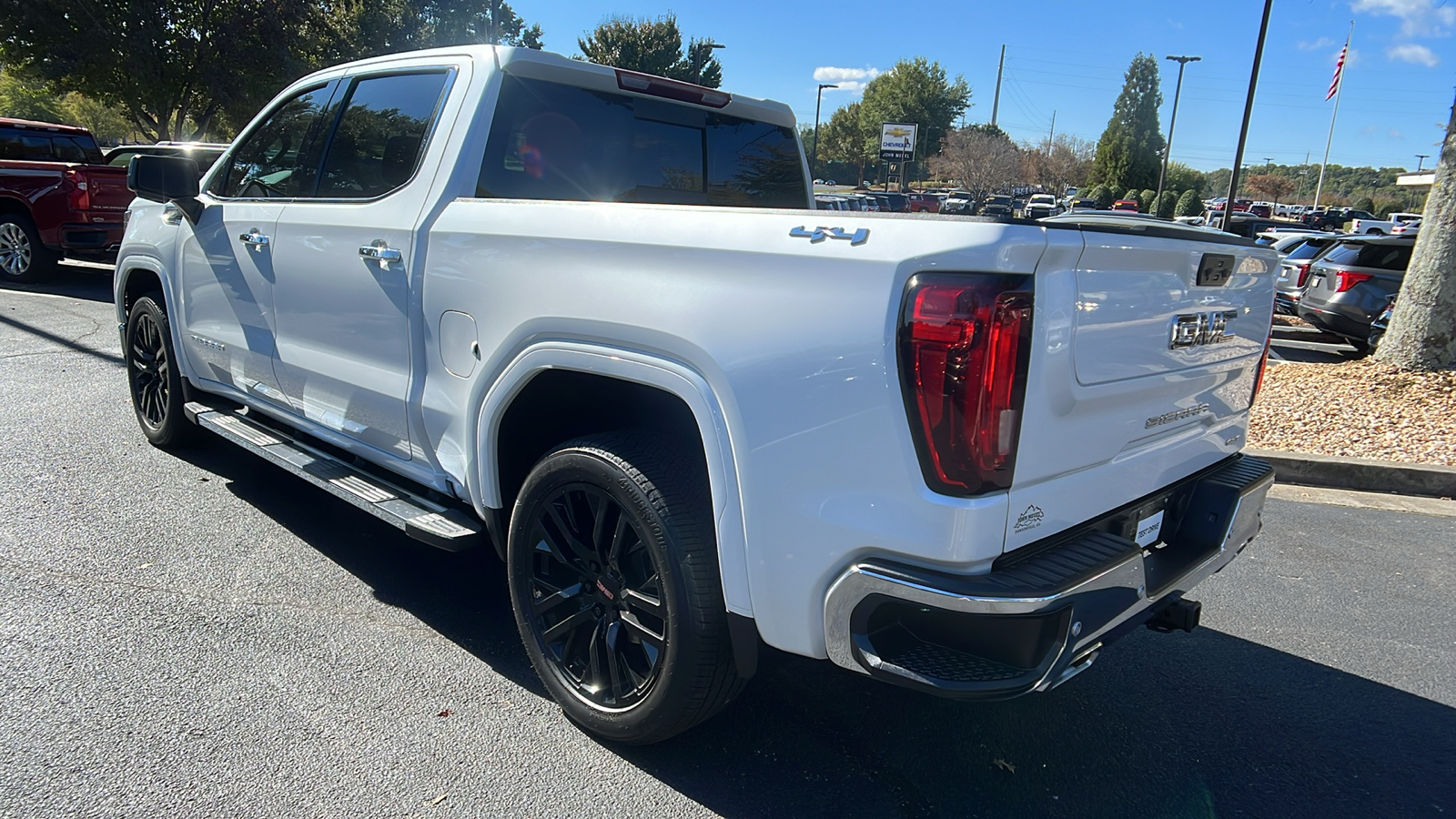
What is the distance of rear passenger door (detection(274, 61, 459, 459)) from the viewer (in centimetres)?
318

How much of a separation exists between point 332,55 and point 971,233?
32.1 meters

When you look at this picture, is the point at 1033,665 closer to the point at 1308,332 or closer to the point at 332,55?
the point at 1308,332

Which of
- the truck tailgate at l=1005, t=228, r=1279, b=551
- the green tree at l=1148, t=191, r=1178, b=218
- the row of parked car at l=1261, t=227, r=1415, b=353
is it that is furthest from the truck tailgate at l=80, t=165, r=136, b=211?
the green tree at l=1148, t=191, r=1178, b=218

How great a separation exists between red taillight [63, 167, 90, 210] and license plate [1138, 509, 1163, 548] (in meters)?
13.2

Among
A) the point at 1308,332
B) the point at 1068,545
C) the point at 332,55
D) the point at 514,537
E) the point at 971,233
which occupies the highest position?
the point at 332,55

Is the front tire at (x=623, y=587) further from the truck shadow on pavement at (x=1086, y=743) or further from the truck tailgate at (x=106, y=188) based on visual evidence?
the truck tailgate at (x=106, y=188)

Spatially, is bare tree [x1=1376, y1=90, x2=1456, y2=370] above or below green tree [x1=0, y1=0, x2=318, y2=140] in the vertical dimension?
below

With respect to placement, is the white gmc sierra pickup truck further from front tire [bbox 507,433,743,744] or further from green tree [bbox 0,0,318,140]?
green tree [bbox 0,0,318,140]

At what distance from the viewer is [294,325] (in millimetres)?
3760

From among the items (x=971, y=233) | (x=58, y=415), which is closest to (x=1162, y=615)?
(x=971, y=233)

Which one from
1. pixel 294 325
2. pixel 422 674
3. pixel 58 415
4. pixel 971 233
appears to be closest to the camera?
pixel 971 233

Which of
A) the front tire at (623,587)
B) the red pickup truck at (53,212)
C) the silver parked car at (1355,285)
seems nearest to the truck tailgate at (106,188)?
the red pickup truck at (53,212)

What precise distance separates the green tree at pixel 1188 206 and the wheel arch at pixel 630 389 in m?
50.3

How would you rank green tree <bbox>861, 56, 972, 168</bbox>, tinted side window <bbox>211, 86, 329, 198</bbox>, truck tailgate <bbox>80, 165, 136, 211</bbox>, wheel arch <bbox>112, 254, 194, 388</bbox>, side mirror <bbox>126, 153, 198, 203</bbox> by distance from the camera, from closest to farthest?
tinted side window <bbox>211, 86, 329, 198</bbox>, side mirror <bbox>126, 153, 198, 203</bbox>, wheel arch <bbox>112, 254, 194, 388</bbox>, truck tailgate <bbox>80, 165, 136, 211</bbox>, green tree <bbox>861, 56, 972, 168</bbox>
